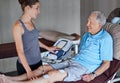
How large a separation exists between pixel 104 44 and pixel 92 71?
303 mm

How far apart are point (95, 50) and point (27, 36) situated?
0.69 metres

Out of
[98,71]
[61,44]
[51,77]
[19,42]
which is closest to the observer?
[19,42]

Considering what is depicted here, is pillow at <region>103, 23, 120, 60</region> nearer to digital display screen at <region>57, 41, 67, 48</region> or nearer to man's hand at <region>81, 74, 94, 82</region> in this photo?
man's hand at <region>81, 74, 94, 82</region>

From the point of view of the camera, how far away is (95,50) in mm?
2520

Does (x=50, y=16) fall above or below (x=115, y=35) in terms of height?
below

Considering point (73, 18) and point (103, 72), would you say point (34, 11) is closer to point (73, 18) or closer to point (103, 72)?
point (103, 72)

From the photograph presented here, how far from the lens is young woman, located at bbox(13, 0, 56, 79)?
2244 mm

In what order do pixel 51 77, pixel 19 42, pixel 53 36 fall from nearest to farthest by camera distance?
pixel 19 42
pixel 51 77
pixel 53 36

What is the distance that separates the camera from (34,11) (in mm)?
2281

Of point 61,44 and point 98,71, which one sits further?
point 61,44

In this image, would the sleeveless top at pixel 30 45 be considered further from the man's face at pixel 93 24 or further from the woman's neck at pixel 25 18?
the man's face at pixel 93 24

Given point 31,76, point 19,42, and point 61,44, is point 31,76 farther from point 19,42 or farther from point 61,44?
point 61,44

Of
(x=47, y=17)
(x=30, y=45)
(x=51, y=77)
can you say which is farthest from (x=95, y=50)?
(x=47, y=17)

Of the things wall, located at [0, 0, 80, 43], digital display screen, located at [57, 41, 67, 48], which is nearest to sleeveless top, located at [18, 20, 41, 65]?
digital display screen, located at [57, 41, 67, 48]
